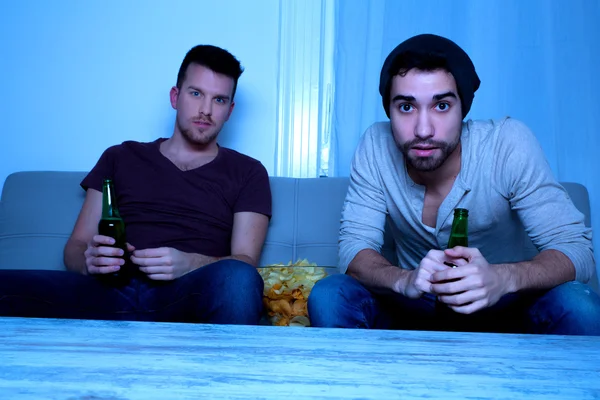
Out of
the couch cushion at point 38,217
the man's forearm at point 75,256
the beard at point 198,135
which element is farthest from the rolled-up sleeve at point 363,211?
the couch cushion at point 38,217

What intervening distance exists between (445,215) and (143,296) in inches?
32.4

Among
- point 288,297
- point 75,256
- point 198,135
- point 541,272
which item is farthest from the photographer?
point 198,135

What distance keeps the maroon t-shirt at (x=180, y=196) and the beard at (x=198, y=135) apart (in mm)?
67

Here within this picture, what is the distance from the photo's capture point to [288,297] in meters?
1.69

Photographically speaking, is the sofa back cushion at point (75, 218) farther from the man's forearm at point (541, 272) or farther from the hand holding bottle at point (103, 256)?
the man's forearm at point (541, 272)

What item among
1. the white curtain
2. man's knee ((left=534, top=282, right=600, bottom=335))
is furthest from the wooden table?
the white curtain

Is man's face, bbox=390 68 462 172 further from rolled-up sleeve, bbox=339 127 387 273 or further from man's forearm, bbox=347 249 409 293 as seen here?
man's forearm, bbox=347 249 409 293

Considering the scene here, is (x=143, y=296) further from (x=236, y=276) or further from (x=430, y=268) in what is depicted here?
(x=430, y=268)

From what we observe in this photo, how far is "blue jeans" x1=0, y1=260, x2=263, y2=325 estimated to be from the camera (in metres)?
1.46

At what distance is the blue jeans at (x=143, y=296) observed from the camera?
1.46m

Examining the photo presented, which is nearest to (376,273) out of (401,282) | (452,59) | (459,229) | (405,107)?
(401,282)

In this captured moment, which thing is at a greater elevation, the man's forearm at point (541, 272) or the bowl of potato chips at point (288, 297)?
the man's forearm at point (541, 272)

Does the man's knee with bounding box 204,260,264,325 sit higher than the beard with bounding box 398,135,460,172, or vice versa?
the beard with bounding box 398,135,460,172

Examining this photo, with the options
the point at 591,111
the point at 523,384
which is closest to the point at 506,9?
the point at 591,111
